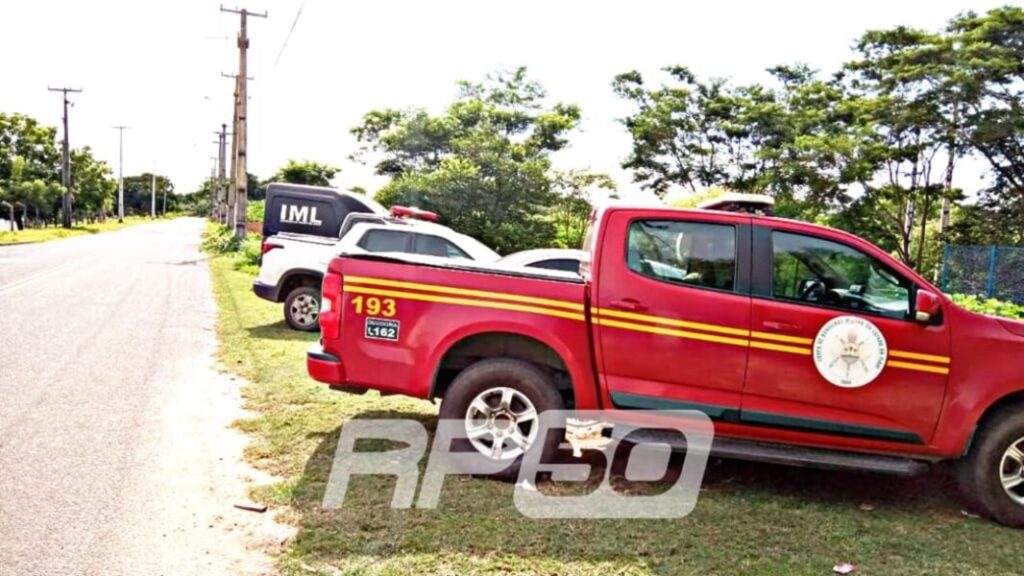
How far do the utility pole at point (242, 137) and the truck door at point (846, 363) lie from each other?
77.8 ft

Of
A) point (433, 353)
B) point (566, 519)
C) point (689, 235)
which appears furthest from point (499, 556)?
point (689, 235)

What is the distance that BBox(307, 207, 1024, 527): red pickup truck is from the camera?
15.0 ft

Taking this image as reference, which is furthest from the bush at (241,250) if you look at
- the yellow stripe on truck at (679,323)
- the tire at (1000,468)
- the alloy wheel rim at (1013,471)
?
the alloy wheel rim at (1013,471)

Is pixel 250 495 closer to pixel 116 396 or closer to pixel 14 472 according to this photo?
pixel 14 472

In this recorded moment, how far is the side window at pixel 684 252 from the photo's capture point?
4.81 metres

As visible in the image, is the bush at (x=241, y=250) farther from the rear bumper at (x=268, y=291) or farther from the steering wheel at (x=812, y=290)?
the steering wheel at (x=812, y=290)

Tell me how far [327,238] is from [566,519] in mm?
9548

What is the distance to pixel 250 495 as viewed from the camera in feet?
14.8

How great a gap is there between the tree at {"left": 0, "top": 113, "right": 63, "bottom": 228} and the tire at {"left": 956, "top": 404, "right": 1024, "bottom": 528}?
181 ft

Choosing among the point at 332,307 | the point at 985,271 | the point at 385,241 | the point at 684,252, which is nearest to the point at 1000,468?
the point at 684,252

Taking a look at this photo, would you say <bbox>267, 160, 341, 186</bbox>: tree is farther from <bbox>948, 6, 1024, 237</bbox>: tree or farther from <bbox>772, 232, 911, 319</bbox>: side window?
<bbox>772, 232, 911, 319</bbox>: side window
